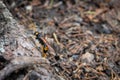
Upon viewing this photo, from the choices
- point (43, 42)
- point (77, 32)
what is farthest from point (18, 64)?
point (77, 32)

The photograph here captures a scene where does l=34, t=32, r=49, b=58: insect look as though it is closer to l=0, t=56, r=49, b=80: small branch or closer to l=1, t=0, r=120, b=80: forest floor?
l=1, t=0, r=120, b=80: forest floor

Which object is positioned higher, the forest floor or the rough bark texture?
the rough bark texture

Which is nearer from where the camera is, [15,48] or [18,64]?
[18,64]

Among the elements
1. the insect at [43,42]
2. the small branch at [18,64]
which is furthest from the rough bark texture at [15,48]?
the insect at [43,42]

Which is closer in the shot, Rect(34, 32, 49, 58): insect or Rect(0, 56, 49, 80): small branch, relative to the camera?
Rect(0, 56, 49, 80): small branch

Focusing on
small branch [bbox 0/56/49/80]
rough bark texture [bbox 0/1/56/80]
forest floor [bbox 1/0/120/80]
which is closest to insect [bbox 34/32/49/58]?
forest floor [bbox 1/0/120/80]

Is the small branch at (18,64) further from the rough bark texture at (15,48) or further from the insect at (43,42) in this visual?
the insect at (43,42)

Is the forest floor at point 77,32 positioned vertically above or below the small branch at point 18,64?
below

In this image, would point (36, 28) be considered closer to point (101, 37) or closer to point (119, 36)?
point (101, 37)

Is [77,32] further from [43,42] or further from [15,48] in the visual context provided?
[15,48]
